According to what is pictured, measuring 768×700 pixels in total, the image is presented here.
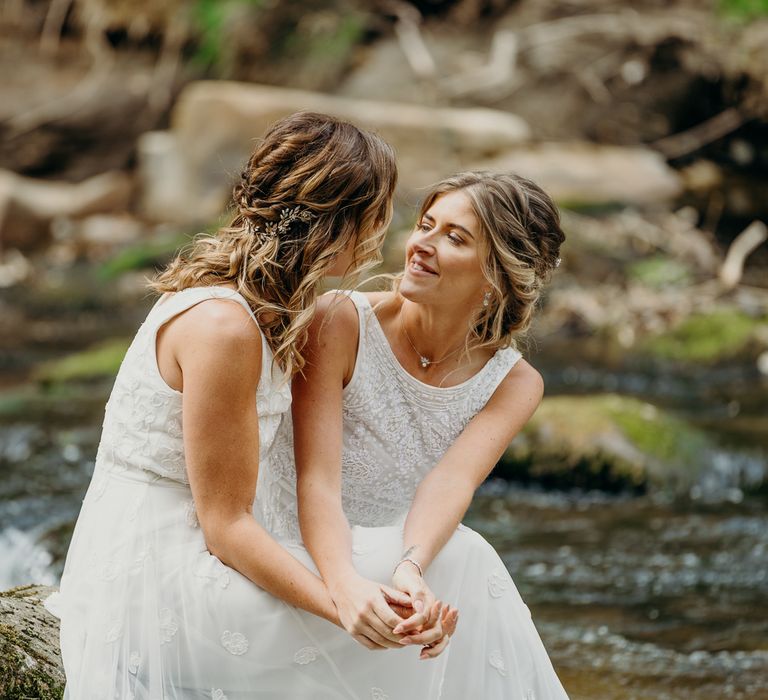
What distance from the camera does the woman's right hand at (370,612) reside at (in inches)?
95.3

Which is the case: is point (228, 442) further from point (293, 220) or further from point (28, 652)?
point (28, 652)

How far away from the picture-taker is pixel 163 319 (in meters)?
2.53

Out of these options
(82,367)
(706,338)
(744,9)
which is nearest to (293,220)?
(82,367)

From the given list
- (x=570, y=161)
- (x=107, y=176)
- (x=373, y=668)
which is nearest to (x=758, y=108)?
(x=570, y=161)

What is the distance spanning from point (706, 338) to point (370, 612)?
709 centimetres

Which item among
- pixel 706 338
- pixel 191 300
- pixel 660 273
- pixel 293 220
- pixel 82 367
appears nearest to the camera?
pixel 191 300

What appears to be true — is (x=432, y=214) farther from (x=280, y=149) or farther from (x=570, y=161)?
(x=570, y=161)

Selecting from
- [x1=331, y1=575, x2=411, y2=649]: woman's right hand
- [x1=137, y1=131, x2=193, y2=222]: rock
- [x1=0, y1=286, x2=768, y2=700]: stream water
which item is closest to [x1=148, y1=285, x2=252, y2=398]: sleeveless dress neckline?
[x1=331, y1=575, x2=411, y2=649]: woman's right hand

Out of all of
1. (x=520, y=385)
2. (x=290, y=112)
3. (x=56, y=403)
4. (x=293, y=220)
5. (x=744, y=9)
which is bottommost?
(x=56, y=403)

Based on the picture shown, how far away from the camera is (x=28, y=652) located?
260cm

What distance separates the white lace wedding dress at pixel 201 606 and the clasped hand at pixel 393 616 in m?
0.12

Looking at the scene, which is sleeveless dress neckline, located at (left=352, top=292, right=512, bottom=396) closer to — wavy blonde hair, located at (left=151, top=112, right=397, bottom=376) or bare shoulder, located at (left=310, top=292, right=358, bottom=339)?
bare shoulder, located at (left=310, top=292, right=358, bottom=339)

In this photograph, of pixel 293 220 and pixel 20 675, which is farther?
pixel 293 220

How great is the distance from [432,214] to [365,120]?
9.13 metres
